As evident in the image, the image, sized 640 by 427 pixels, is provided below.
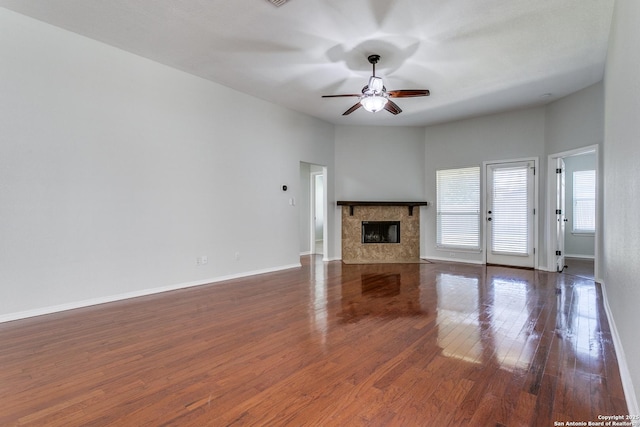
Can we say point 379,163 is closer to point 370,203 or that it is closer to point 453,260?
point 370,203

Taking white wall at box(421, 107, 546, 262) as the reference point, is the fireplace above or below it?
below

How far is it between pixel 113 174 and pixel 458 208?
20.9ft

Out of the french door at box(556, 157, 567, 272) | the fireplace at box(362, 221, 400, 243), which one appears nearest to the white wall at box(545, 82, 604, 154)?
the french door at box(556, 157, 567, 272)

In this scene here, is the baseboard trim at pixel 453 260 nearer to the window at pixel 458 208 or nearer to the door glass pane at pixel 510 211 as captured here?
the window at pixel 458 208

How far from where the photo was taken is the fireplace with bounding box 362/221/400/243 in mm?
7105

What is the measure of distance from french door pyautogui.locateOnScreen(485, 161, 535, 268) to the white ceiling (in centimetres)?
154

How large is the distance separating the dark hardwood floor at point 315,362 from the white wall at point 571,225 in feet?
13.1

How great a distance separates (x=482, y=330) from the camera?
2826 mm

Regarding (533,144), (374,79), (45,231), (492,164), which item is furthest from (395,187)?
(45,231)

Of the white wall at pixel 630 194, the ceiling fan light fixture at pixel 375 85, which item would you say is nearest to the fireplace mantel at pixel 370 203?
the ceiling fan light fixture at pixel 375 85

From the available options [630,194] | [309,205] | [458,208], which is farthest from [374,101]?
[309,205]

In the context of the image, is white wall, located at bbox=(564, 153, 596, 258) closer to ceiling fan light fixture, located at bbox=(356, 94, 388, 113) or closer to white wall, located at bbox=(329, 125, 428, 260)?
white wall, located at bbox=(329, 125, 428, 260)

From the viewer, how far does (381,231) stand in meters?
7.16

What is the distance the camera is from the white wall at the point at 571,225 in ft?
23.1
